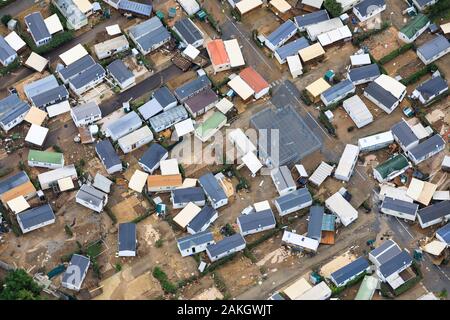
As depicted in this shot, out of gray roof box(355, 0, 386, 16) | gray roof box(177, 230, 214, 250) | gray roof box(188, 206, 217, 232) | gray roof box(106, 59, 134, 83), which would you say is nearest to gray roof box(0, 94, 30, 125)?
gray roof box(106, 59, 134, 83)

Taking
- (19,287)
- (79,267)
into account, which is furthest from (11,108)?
(19,287)

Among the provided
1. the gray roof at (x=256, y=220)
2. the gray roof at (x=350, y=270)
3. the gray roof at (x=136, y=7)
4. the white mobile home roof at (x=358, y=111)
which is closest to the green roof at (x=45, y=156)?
the gray roof at (x=136, y=7)

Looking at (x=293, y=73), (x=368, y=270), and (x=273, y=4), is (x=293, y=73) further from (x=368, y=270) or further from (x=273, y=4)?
(x=368, y=270)

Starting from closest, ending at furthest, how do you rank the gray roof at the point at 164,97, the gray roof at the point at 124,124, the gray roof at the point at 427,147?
the gray roof at the point at 427,147 < the gray roof at the point at 124,124 < the gray roof at the point at 164,97

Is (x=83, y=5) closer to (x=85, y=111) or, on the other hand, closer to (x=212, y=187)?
(x=85, y=111)

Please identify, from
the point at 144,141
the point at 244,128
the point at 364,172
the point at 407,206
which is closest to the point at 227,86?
the point at 244,128

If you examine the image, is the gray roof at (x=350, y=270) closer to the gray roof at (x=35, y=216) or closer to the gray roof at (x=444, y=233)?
the gray roof at (x=444, y=233)

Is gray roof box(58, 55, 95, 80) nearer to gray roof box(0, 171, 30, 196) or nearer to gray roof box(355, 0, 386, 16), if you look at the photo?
gray roof box(0, 171, 30, 196)
